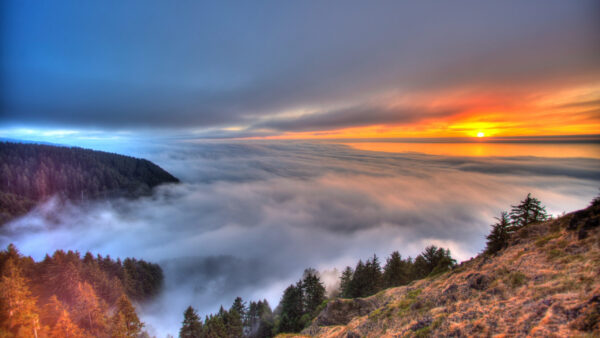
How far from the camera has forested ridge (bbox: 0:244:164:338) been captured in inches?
722

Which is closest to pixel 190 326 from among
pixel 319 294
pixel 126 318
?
pixel 126 318

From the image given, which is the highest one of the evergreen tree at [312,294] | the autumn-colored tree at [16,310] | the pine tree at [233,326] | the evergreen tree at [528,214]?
the evergreen tree at [528,214]

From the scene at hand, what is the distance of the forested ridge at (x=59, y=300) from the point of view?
1834 centimetres

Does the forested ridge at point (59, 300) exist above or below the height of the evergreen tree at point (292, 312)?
above

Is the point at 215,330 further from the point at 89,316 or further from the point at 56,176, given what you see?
the point at 56,176

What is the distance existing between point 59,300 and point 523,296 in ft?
196

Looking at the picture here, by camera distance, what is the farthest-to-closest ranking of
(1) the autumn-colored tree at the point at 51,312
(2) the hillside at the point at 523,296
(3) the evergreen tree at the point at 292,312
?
1. (3) the evergreen tree at the point at 292,312
2. (1) the autumn-colored tree at the point at 51,312
3. (2) the hillside at the point at 523,296

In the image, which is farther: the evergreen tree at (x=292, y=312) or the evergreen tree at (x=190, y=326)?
the evergreen tree at (x=292, y=312)

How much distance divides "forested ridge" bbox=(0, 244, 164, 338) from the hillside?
104ft

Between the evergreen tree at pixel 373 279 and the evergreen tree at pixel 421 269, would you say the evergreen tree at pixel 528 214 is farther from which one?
the evergreen tree at pixel 373 279

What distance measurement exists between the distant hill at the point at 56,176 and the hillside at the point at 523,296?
210m

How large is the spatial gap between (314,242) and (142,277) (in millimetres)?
96814

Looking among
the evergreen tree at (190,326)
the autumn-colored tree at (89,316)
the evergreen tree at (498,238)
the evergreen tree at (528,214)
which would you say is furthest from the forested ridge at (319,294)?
the autumn-colored tree at (89,316)

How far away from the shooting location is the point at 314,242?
134m
